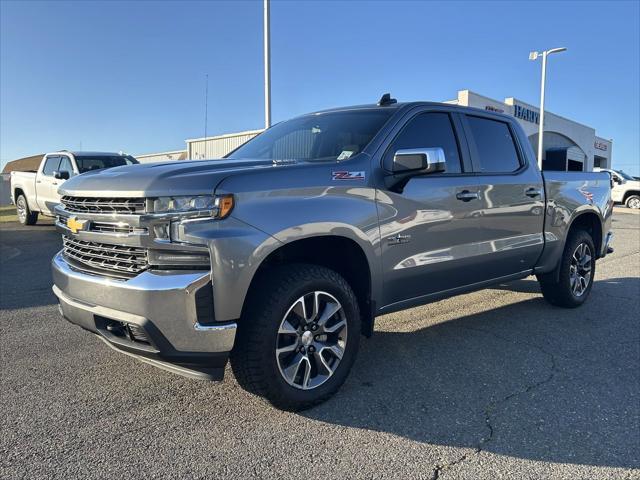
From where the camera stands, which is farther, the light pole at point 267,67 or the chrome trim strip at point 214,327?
the light pole at point 267,67

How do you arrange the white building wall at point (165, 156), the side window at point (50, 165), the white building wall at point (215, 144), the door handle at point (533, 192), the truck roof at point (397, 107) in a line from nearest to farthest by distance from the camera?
1. the truck roof at point (397, 107)
2. the door handle at point (533, 192)
3. the side window at point (50, 165)
4. the white building wall at point (215, 144)
5. the white building wall at point (165, 156)

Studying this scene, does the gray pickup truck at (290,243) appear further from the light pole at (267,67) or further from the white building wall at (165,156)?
the white building wall at (165,156)

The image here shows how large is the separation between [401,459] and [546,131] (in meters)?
38.7

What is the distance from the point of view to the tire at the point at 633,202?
2647 centimetres

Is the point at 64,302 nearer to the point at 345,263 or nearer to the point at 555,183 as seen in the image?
the point at 345,263

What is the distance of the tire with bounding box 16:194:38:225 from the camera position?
14.2m

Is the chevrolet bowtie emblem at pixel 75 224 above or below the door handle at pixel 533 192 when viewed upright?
below

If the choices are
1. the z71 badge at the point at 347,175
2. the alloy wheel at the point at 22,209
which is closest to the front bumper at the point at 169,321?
the z71 badge at the point at 347,175

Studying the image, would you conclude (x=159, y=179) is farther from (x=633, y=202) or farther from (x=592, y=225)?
(x=633, y=202)

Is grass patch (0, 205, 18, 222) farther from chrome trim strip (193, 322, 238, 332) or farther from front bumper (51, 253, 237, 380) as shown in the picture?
chrome trim strip (193, 322, 238, 332)

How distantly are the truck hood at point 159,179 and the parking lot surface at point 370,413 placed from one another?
1.34 m

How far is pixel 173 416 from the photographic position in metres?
3.22

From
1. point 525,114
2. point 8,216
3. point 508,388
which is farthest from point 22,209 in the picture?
point 525,114

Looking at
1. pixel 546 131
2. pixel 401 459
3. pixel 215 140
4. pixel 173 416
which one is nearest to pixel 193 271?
pixel 173 416
